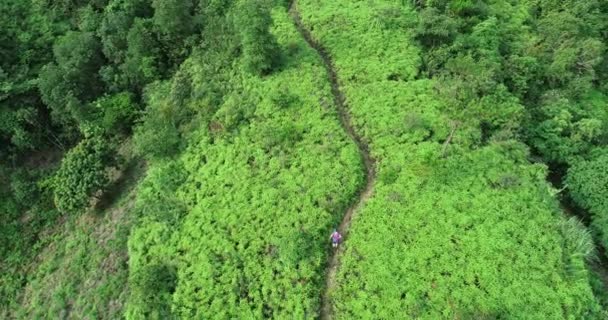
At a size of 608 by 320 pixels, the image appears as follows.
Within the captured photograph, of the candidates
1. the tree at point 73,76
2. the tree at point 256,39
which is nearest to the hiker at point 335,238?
the tree at point 256,39

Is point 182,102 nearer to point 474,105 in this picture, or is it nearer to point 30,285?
point 30,285

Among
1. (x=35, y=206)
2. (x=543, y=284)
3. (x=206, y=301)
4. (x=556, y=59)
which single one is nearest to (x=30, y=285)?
(x=35, y=206)

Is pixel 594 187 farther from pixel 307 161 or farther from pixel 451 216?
pixel 307 161

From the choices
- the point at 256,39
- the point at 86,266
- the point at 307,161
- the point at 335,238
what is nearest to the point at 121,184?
the point at 86,266

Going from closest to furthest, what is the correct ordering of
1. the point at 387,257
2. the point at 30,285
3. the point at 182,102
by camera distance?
the point at 387,257 → the point at 30,285 → the point at 182,102

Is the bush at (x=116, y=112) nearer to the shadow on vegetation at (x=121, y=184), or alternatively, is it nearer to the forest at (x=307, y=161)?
the forest at (x=307, y=161)

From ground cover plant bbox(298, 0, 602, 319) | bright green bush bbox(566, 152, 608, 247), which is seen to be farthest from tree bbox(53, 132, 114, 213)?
bright green bush bbox(566, 152, 608, 247)
